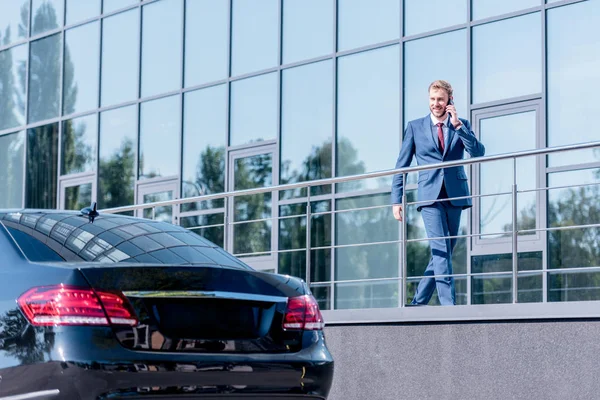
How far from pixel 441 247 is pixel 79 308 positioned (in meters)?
4.60

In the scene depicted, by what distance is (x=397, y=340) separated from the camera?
8.60 meters

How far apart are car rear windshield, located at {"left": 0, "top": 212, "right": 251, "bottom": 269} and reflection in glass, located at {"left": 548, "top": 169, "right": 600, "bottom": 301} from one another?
20.6ft

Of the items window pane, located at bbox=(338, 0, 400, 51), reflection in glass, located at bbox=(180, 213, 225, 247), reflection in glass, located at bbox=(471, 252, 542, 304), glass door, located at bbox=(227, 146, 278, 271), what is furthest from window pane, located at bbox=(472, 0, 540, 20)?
reflection in glass, located at bbox=(180, 213, 225, 247)

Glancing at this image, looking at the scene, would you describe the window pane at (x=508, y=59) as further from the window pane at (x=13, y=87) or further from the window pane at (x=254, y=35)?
the window pane at (x=13, y=87)

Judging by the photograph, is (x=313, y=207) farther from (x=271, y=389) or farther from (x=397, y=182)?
(x=271, y=389)

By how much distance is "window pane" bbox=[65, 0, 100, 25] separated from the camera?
62.6 feet

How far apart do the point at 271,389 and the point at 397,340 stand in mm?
3608

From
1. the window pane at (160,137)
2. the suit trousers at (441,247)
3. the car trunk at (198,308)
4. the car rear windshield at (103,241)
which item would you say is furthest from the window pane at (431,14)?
the car trunk at (198,308)

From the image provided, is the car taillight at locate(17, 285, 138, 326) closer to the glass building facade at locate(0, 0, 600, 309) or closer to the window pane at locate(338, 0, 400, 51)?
the glass building facade at locate(0, 0, 600, 309)

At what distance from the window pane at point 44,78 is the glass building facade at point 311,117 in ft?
0.10

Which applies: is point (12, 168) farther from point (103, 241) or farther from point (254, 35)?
point (103, 241)

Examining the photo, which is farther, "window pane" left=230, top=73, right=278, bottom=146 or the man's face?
→ "window pane" left=230, top=73, right=278, bottom=146

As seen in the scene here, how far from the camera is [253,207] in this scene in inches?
602

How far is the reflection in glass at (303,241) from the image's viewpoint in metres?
14.4
